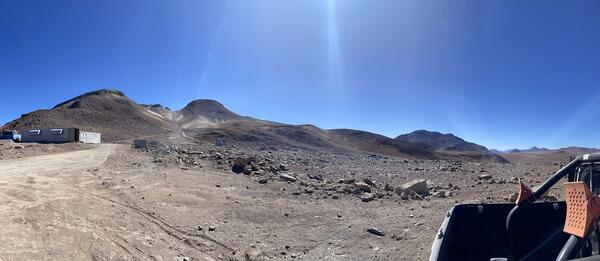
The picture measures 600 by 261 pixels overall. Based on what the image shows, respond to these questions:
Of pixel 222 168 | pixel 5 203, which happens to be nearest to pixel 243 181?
pixel 222 168

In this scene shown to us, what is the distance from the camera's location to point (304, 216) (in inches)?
416

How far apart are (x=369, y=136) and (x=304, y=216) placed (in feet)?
295

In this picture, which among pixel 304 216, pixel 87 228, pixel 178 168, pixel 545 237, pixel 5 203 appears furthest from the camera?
pixel 178 168

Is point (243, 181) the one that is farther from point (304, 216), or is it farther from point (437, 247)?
point (437, 247)

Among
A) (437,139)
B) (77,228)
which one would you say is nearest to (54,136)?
(77,228)

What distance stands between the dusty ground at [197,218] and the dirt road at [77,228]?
16mm

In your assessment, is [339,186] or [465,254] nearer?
[465,254]

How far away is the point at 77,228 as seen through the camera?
22.7 ft

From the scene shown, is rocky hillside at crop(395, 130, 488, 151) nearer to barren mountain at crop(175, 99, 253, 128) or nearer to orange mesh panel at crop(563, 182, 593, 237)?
barren mountain at crop(175, 99, 253, 128)

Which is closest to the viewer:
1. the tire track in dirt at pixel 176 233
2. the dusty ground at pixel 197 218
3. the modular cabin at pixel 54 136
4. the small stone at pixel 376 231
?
the dusty ground at pixel 197 218

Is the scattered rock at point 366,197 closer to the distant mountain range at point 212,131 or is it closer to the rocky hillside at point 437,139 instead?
the distant mountain range at point 212,131

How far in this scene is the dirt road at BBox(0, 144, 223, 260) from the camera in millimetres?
5941

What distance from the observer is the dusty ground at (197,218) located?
6.62 metres

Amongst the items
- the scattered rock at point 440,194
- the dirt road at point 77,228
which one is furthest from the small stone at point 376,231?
the scattered rock at point 440,194
